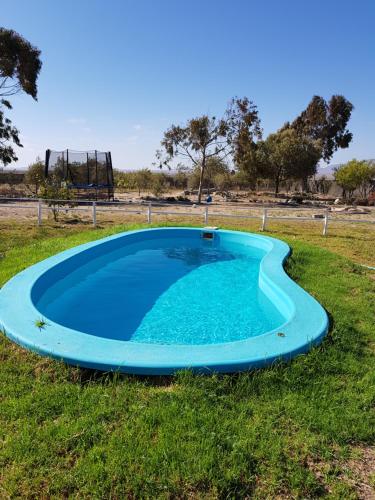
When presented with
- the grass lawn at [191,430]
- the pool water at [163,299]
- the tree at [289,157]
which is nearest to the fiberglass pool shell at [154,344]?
the grass lawn at [191,430]

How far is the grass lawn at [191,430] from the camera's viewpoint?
86.5 inches

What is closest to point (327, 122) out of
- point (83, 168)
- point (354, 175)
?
point (354, 175)

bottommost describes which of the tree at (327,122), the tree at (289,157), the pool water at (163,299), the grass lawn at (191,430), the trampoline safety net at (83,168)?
the pool water at (163,299)

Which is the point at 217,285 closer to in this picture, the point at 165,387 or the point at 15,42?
the point at 165,387

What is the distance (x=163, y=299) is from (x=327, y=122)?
40.9 m

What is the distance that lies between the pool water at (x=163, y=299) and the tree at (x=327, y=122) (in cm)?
3525

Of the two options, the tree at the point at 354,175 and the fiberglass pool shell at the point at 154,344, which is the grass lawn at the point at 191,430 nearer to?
the fiberglass pool shell at the point at 154,344

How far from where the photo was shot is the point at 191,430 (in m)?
2.62

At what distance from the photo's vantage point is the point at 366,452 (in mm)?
2549

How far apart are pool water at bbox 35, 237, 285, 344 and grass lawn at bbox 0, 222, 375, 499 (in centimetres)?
165

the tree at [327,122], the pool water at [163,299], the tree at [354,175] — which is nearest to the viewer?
the pool water at [163,299]

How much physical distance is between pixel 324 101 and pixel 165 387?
44495 mm

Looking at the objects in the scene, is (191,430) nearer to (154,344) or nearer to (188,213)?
(154,344)

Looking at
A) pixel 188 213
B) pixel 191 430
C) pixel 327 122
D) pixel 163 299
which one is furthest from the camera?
pixel 327 122
